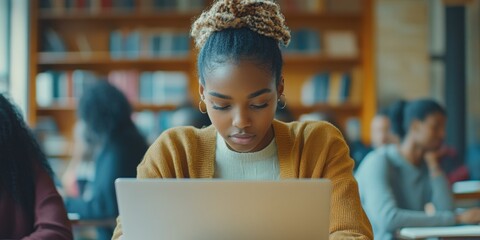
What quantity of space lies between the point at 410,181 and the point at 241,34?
7.25 feet

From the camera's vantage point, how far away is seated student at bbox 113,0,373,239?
1.68m

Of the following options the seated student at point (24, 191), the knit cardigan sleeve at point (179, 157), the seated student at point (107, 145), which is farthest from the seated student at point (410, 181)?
the knit cardigan sleeve at point (179, 157)

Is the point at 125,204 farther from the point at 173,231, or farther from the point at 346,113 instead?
the point at 346,113

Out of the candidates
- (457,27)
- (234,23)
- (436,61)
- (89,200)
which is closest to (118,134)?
(89,200)

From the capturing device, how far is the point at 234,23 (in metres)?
1.74

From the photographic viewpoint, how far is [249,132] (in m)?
1.71

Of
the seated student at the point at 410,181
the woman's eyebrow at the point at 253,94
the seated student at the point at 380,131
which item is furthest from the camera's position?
the seated student at the point at 380,131

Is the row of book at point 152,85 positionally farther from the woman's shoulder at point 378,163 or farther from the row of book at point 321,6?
the woman's shoulder at point 378,163

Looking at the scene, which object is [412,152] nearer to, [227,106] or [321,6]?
[227,106]

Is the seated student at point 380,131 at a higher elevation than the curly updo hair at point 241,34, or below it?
below

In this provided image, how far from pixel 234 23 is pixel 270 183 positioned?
0.44 metres

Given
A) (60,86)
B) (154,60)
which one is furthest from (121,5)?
(60,86)

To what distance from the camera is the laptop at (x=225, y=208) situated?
4.71 feet

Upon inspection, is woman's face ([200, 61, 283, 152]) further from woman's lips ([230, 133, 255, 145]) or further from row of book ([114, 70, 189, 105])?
row of book ([114, 70, 189, 105])
